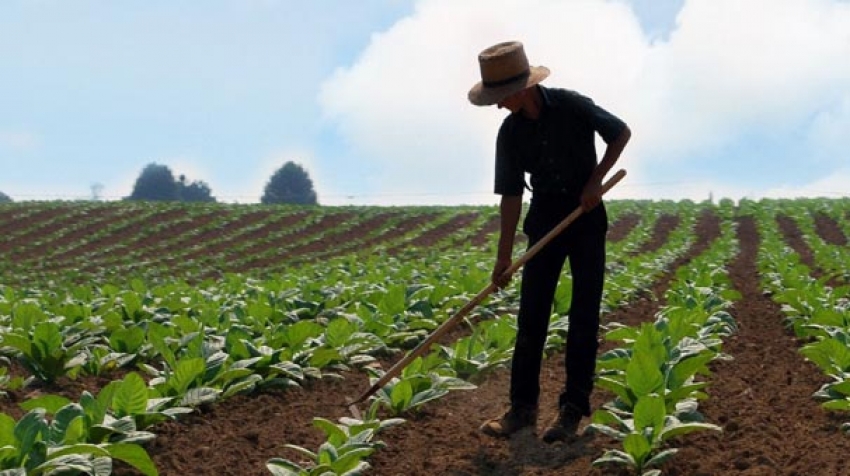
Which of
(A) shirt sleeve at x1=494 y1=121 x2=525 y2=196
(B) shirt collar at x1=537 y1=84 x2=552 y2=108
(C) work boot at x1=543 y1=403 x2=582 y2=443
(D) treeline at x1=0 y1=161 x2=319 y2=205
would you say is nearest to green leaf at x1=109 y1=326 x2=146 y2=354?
(A) shirt sleeve at x1=494 y1=121 x2=525 y2=196

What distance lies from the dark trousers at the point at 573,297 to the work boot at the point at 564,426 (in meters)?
0.04

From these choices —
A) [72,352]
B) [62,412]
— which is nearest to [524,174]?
[62,412]

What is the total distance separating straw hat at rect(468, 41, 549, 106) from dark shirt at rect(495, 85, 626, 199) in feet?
0.67

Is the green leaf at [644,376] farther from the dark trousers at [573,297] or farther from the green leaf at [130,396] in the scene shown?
the green leaf at [130,396]

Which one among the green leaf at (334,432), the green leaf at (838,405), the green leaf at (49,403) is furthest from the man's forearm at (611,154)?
the green leaf at (49,403)

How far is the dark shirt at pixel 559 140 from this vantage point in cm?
469

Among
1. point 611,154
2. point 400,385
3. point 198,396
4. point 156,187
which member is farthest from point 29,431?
point 156,187

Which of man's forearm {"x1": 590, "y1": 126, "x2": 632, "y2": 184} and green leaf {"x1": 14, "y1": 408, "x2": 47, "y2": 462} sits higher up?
man's forearm {"x1": 590, "y1": 126, "x2": 632, "y2": 184}

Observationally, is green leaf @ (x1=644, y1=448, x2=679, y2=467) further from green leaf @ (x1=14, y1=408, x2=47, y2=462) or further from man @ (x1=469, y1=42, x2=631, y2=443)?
green leaf @ (x1=14, y1=408, x2=47, y2=462)

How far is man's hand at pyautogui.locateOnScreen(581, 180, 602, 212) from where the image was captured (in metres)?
4.55

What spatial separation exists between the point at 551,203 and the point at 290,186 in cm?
9660

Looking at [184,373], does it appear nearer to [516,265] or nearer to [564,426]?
[516,265]

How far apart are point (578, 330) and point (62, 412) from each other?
254 cm

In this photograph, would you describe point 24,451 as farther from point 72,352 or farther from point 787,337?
point 787,337
